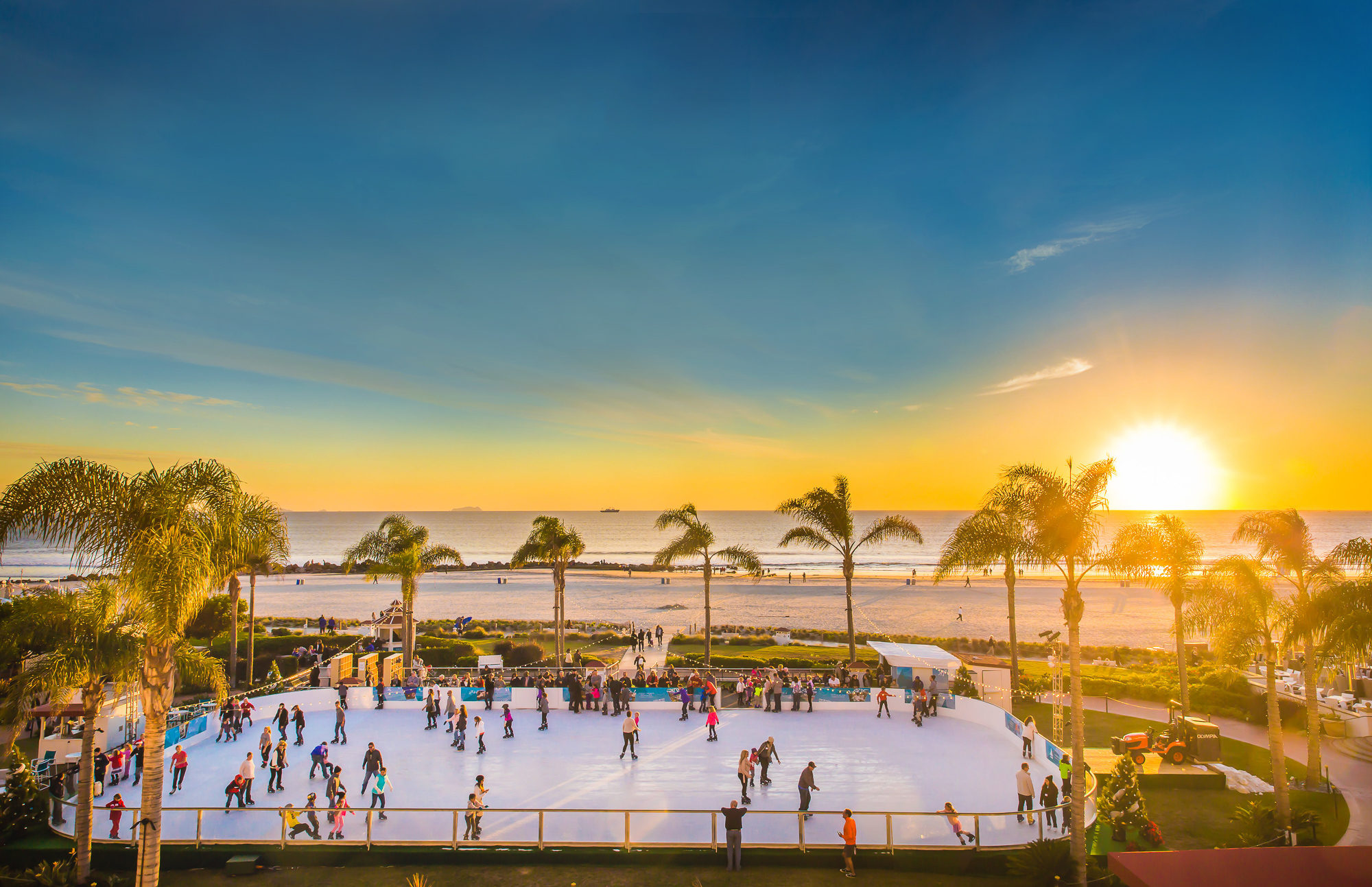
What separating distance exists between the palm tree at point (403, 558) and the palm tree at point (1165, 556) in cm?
2842

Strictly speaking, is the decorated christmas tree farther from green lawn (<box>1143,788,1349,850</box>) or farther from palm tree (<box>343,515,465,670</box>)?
palm tree (<box>343,515,465,670</box>)

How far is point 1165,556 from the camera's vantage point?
678 inches

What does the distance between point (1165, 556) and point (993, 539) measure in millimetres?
4043

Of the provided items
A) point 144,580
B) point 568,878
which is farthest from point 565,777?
point 144,580

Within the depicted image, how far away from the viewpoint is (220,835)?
48.7 feet

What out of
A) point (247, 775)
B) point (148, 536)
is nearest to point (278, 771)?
point (247, 775)

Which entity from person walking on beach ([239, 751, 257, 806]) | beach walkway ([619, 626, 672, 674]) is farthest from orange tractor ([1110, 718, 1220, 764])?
person walking on beach ([239, 751, 257, 806])

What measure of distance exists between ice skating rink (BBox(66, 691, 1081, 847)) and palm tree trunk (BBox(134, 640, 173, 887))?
7.90ft

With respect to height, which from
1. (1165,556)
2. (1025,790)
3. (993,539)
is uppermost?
(993,539)

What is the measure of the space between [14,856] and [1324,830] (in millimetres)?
29811

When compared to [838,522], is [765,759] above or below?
below

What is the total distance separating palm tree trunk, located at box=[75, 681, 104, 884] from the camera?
13.1m

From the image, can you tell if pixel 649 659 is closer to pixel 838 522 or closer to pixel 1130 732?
pixel 838 522

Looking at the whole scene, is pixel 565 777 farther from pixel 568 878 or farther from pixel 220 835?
pixel 220 835
